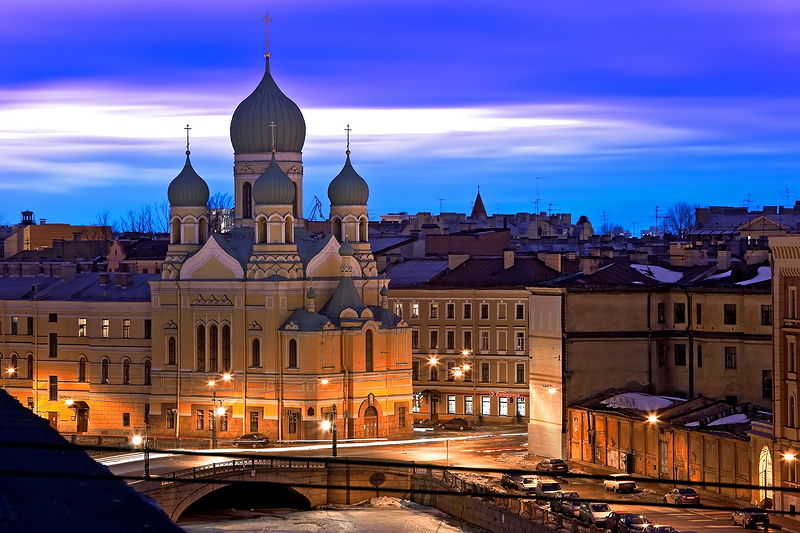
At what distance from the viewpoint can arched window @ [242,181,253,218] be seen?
95.5 meters

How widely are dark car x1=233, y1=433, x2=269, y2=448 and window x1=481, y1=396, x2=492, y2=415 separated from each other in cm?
1431

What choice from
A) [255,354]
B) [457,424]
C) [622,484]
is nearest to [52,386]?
[255,354]

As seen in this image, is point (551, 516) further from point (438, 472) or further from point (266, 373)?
point (266, 373)

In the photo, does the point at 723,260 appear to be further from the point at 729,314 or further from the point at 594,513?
the point at 594,513

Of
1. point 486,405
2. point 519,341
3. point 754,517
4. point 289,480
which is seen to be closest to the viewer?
point 754,517

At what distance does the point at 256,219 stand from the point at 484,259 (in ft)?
54.4

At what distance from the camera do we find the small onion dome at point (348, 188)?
95.6 m

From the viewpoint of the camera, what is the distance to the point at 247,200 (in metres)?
96.2

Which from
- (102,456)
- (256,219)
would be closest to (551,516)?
(102,456)

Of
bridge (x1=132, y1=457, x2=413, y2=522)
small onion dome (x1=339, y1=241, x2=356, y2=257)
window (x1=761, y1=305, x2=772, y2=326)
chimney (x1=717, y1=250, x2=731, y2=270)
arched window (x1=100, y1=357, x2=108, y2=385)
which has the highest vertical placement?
small onion dome (x1=339, y1=241, x2=356, y2=257)

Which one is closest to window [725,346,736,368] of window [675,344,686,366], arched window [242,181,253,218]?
window [675,344,686,366]

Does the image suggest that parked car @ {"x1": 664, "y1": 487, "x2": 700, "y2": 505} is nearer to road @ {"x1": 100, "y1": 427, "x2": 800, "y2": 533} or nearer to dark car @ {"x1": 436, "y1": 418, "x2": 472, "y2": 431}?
road @ {"x1": 100, "y1": 427, "x2": 800, "y2": 533}

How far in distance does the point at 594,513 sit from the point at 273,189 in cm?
3404

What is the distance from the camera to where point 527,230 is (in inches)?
6973
